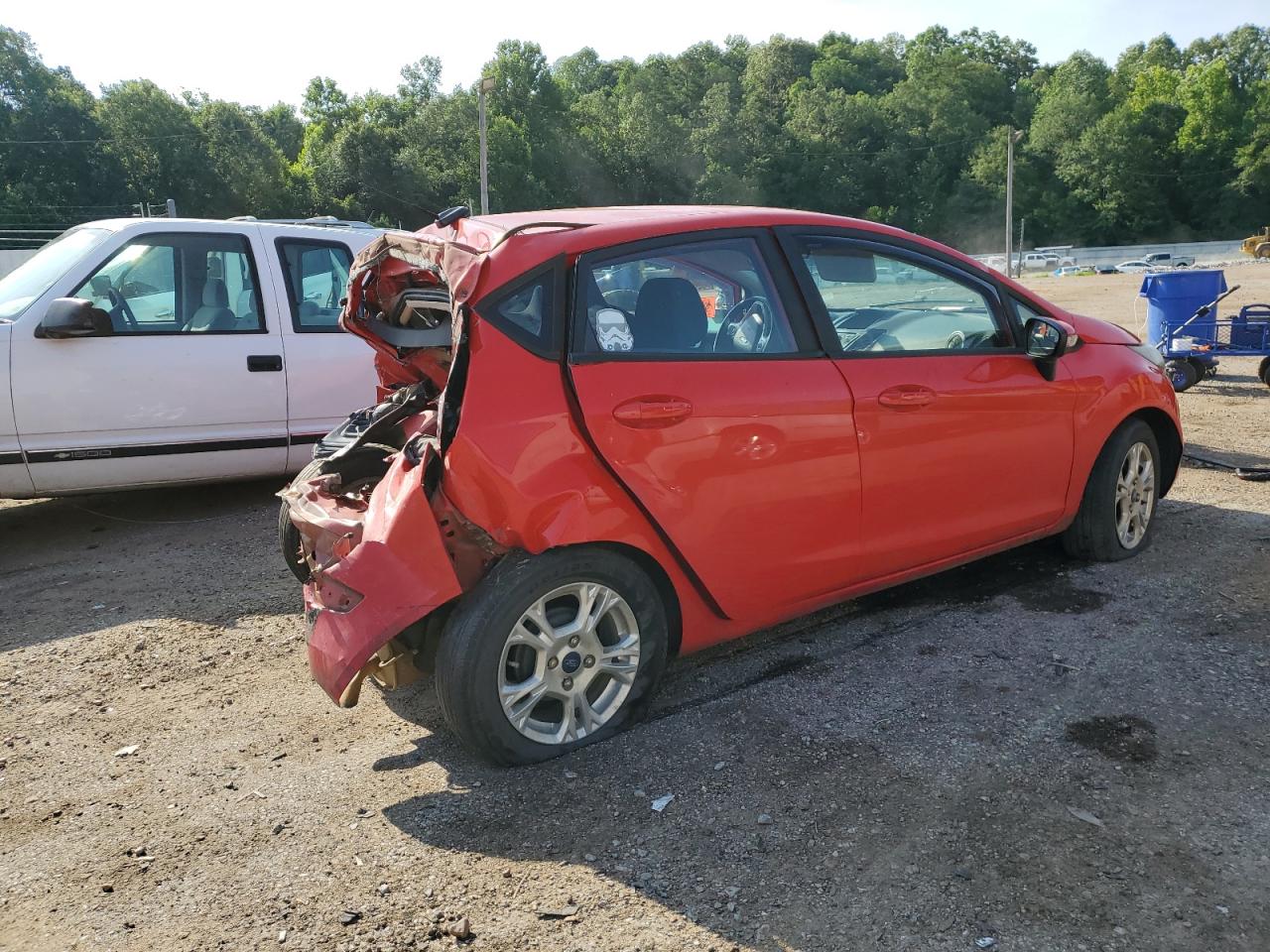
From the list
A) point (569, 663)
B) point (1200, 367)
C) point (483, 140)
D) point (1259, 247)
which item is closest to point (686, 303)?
point (569, 663)

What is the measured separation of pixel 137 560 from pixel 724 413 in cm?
396

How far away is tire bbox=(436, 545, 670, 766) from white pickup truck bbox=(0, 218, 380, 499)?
12.4ft

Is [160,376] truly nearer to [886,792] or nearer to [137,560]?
[137,560]

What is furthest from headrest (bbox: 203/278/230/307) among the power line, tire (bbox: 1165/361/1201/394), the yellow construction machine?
the power line

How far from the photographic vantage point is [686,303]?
3.69 m

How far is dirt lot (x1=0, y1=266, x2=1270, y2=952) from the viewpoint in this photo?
8.70ft

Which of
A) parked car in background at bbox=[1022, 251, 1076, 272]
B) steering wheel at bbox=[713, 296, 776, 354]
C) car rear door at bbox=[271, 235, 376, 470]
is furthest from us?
parked car in background at bbox=[1022, 251, 1076, 272]

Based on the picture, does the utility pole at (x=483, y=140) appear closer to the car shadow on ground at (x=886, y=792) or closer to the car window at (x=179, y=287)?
the car window at (x=179, y=287)

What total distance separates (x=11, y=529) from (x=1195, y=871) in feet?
22.2

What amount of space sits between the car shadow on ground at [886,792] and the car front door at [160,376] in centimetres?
309

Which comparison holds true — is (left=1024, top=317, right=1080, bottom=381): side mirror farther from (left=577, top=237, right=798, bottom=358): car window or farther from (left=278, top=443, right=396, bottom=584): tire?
(left=278, top=443, right=396, bottom=584): tire

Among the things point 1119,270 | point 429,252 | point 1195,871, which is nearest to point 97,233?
point 429,252

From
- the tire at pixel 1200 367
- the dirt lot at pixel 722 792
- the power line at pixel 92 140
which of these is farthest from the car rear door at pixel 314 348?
the power line at pixel 92 140

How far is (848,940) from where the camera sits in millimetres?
2531
